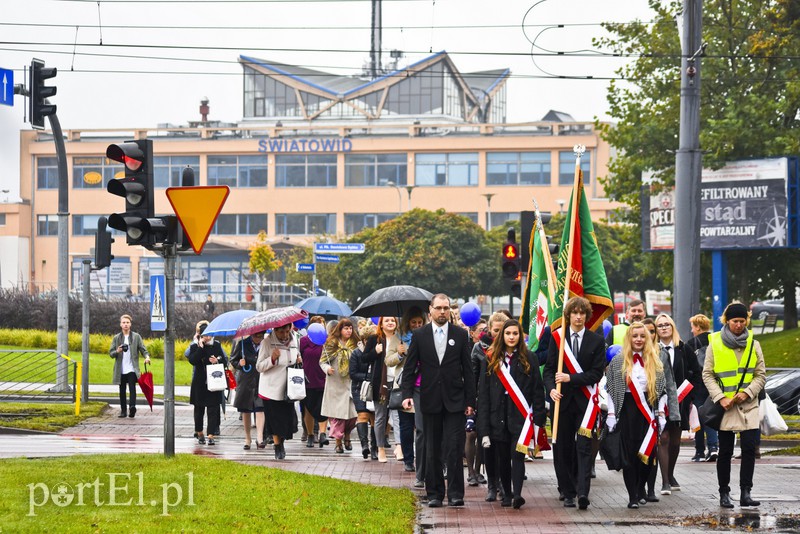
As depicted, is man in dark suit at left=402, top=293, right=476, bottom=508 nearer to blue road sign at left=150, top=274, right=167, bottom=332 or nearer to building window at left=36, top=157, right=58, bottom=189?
blue road sign at left=150, top=274, right=167, bottom=332

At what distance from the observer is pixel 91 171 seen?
9050 centimetres

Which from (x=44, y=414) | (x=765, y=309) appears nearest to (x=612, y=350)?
(x=44, y=414)

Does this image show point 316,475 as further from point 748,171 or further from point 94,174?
point 94,174

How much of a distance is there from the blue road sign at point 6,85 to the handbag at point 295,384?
369 inches

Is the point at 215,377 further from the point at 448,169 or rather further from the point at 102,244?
the point at 448,169

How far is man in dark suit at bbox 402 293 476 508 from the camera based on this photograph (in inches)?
461

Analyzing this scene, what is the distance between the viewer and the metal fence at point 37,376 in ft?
77.9

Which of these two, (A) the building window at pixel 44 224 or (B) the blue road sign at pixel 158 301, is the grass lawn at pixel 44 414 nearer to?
(B) the blue road sign at pixel 158 301

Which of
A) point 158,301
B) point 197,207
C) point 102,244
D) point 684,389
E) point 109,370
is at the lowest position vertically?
point 109,370

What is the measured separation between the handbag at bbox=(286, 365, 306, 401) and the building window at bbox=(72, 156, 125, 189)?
76.6 meters

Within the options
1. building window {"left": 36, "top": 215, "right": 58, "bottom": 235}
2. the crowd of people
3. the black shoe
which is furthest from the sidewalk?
building window {"left": 36, "top": 215, "right": 58, "bottom": 235}

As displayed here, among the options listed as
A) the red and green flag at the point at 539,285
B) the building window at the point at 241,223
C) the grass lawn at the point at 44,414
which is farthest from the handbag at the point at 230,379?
the building window at the point at 241,223

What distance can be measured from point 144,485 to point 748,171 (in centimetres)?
2570

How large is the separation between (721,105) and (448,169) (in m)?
51.8
